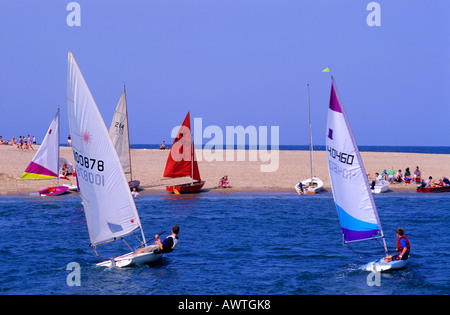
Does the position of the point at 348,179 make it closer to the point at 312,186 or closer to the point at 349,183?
the point at 349,183

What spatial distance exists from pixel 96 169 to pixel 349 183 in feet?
27.7

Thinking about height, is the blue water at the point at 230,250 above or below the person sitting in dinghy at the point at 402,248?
below

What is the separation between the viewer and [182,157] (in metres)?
41.1

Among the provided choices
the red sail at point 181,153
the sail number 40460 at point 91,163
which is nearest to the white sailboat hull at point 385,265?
the sail number 40460 at point 91,163

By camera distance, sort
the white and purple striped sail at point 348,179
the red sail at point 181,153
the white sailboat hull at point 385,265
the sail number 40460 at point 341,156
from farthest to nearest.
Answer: the red sail at point 181,153 → the white sailboat hull at point 385,265 → the sail number 40460 at point 341,156 → the white and purple striped sail at point 348,179

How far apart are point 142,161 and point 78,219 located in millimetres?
25965

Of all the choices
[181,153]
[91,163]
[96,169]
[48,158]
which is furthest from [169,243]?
[48,158]

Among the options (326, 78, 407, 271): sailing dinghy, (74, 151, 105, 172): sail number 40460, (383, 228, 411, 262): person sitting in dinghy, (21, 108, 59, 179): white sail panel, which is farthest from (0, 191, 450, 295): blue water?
(74, 151, 105, 172): sail number 40460

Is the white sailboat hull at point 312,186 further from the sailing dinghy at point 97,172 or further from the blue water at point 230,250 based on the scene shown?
the sailing dinghy at point 97,172

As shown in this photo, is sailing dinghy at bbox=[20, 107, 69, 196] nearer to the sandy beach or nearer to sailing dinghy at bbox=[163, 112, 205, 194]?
the sandy beach

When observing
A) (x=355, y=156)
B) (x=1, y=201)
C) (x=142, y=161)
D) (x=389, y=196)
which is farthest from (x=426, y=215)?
(x=142, y=161)

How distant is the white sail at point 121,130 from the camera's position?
Answer: 4028 centimetres

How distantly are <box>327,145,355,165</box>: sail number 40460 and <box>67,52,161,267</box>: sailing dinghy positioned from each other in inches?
271
